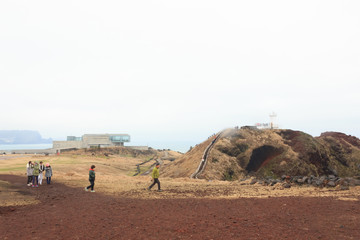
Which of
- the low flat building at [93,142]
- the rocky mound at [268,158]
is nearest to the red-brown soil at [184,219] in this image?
the rocky mound at [268,158]

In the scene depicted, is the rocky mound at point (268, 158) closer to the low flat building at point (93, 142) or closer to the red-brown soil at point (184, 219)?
the red-brown soil at point (184, 219)

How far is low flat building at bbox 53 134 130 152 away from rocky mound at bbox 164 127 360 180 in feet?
251

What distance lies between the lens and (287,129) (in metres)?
56.8

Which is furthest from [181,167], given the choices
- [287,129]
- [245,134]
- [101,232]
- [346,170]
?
[101,232]

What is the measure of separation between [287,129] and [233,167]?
1923cm

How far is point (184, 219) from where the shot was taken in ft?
43.7

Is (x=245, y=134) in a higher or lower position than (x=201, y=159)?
higher

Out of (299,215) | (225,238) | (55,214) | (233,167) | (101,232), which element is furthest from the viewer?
(233,167)

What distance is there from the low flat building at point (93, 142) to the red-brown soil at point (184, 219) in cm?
10158

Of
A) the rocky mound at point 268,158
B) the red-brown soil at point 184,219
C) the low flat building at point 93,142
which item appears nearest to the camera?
the red-brown soil at point 184,219

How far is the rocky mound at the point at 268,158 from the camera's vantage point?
144ft

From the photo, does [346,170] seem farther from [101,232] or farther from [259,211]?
[101,232]

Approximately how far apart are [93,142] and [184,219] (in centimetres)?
11819

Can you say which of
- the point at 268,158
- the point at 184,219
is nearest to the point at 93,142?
the point at 268,158
